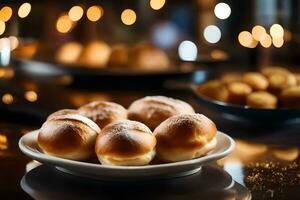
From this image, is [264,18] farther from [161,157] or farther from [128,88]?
[161,157]

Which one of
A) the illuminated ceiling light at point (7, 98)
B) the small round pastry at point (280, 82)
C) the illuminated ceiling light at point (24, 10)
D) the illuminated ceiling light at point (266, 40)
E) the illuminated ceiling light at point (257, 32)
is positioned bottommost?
the illuminated ceiling light at point (266, 40)

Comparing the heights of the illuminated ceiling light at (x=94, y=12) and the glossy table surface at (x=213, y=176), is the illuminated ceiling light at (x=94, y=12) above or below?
above

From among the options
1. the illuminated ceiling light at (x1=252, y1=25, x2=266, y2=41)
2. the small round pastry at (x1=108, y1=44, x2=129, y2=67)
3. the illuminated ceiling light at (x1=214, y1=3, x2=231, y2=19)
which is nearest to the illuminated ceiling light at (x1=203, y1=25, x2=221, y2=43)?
the illuminated ceiling light at (x1=214, y1=3, x2=231, y2=19)

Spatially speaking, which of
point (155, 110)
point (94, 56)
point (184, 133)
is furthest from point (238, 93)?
point (94, 56)

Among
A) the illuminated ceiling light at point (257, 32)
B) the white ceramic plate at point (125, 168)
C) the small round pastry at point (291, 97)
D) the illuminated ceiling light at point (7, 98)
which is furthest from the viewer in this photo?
the illuminated ceiling light at point (257, 32)

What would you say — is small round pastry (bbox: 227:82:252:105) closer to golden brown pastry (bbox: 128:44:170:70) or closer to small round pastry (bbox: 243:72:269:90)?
small round pastry (bbox: 243:72:269:90)

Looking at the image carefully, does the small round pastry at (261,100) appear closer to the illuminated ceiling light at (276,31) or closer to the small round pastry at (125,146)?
the small round pastry at (125,146)

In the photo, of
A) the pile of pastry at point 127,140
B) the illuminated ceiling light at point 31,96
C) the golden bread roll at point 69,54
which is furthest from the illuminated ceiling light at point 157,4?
the pile of pastry at point 127,140

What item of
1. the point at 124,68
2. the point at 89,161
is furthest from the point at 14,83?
the point at 89,161
